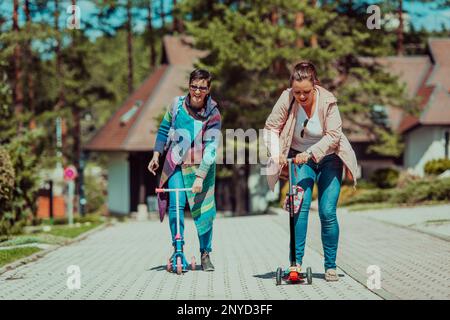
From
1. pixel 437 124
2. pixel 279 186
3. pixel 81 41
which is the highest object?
pixel 81 41

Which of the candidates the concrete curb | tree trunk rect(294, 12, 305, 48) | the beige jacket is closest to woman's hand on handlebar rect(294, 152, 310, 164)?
the beige jacket

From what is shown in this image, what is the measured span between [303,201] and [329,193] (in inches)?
9.4

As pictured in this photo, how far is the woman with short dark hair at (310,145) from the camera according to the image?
26.6 feet

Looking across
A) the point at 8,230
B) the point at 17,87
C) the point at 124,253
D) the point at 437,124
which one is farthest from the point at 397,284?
the point at 437,124

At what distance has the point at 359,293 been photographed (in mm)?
7375

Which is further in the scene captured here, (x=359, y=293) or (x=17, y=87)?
(x=17, y=87)

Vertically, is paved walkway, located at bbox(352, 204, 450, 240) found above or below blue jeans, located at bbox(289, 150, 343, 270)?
below

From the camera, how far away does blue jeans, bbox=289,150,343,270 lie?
8219 mm

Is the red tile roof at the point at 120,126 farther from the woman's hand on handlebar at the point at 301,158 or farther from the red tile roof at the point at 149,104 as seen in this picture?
the woman's hand on handlebar at the point at 301,158

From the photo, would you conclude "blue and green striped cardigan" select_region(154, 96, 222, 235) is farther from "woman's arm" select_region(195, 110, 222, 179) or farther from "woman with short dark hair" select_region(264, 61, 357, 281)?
"woman with short dark hair" select_region(264, 61, 357, 281)

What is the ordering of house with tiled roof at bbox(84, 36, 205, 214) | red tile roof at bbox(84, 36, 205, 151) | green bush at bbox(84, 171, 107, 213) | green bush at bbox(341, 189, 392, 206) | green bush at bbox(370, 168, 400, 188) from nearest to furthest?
green bush at bbox(341, 189, 392, 206), green bush at bbox(370, 168, 400, 188), red tile roof at bbox(84, 36, 205, 151), house with tiled roof at bbox(84, 36, 205, 214), green bush at bbox(84, 171, 107, 213)
